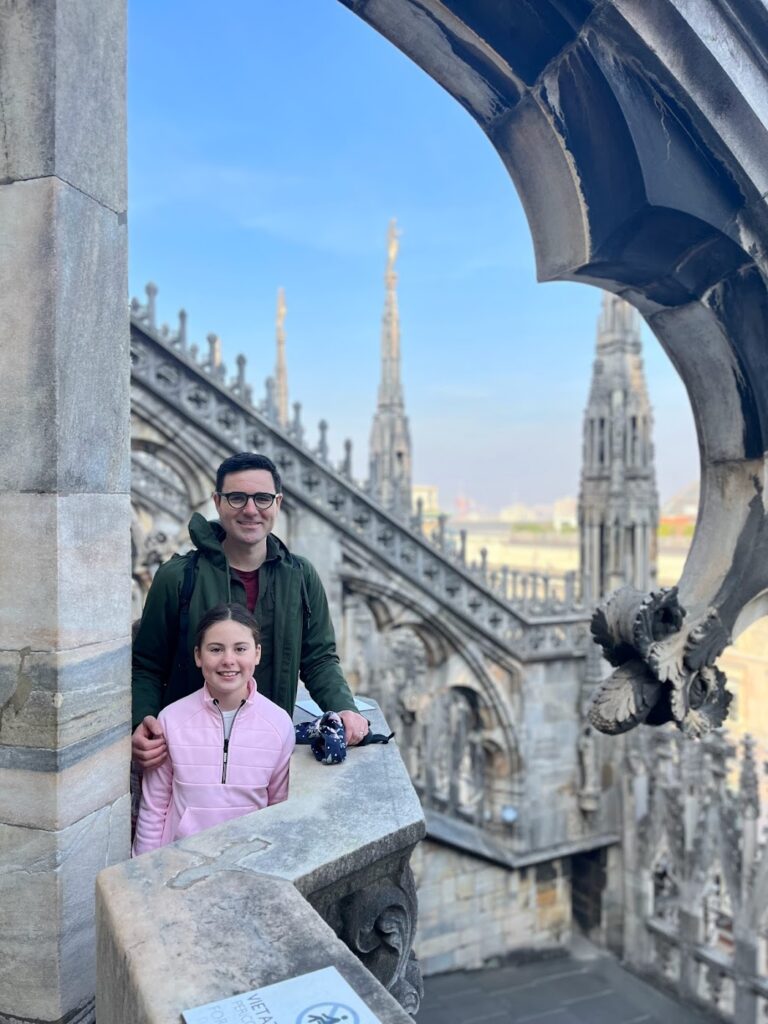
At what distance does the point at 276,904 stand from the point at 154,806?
0.78 metres

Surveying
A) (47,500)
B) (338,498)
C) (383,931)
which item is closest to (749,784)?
(338,498)

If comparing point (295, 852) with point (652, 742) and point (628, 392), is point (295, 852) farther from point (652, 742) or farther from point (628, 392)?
point (628, 392)

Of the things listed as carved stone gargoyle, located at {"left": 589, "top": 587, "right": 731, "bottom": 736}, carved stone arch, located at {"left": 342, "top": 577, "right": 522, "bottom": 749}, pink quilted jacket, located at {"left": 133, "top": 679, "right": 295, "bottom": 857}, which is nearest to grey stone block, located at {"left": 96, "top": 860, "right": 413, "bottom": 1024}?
pink quilted jacket, located at {"left": 133, "top": 679, "right": 295, "bottom": 857}

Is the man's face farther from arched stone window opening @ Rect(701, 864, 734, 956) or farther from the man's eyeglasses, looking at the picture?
arched stone window opening @ Rect(701, 864, 734, 956)

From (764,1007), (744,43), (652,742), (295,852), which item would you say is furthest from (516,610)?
(295,852)

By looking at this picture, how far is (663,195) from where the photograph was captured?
226 cm

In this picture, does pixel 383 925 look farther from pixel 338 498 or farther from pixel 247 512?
pixel 338 498

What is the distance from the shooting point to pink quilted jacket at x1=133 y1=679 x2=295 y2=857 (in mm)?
1858

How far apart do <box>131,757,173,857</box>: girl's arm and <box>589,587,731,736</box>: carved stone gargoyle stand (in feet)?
4.46

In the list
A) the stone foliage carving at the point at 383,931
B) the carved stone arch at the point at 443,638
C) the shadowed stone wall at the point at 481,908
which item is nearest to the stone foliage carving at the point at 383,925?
the stone foliage carving at the point at 383,931

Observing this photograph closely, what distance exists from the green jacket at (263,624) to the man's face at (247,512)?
7cm

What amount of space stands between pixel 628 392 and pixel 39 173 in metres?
12.9

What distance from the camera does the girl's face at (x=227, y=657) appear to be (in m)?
1.87

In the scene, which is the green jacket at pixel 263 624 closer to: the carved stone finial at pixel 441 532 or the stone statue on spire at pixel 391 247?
the carved stone finial at pixel 441 532
